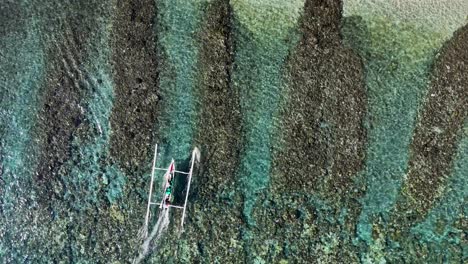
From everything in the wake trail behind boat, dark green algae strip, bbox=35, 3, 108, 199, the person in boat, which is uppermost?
dark green algae strip, bbox=35, 3, 108, 199

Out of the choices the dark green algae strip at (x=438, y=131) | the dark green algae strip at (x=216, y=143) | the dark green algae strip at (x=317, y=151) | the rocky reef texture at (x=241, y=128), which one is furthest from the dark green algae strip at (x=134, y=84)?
the dark green algae strip at (x=438, y=131)

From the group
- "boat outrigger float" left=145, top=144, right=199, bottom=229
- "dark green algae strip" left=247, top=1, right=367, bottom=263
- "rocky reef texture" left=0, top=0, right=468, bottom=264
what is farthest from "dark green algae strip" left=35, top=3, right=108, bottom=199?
"dark green algae strip" left=247, top=1, right=367, bottom=263

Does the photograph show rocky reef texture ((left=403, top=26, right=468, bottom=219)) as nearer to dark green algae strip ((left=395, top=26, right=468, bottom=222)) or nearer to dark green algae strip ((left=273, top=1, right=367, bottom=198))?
dark green algae strip ((left=395, top=26, right=468, bottom=222))

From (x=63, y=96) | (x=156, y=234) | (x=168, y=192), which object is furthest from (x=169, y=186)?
(x=63, y=96)

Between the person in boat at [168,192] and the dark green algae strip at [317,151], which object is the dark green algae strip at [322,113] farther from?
the person in boat at [168,192]

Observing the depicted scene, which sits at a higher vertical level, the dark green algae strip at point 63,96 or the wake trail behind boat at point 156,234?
the dark green algae strip at point 63,96

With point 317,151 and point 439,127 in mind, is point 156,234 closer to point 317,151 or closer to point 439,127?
point 317,151

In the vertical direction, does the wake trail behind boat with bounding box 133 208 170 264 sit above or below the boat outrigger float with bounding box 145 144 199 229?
below

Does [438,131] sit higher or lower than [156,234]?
higher

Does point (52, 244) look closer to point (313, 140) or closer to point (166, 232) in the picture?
point (166, 232)
